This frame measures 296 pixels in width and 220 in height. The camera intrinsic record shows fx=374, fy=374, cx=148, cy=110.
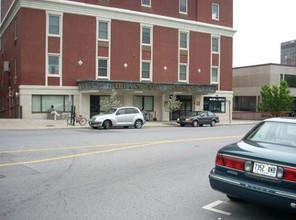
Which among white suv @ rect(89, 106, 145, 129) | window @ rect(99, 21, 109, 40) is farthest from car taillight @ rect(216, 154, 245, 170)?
window @ rect(99, 21, 109, 40)

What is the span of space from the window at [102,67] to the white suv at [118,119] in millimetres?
10639

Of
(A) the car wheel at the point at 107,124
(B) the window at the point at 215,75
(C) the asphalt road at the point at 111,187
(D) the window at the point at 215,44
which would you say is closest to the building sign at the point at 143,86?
(B) the window at the point at 215,75

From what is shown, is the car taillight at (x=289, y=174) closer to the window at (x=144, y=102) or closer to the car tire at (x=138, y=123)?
the car tire at (x=138, y=123)

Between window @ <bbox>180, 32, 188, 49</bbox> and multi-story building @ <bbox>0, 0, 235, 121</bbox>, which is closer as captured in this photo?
multi-story building @ <bbox>0, 0, 235, 121</bbox>

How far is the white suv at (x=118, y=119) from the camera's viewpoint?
26.2m

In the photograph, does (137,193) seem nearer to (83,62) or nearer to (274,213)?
(274,213)

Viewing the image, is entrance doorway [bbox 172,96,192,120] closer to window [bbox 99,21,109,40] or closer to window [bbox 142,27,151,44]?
window [bbox 142,27,151,44]

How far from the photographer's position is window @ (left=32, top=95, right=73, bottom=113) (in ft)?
112

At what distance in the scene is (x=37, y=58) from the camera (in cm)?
3438

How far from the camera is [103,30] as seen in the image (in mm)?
37719

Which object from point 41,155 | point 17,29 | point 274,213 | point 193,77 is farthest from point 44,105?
point 274,213

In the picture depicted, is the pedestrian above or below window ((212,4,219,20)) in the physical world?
below

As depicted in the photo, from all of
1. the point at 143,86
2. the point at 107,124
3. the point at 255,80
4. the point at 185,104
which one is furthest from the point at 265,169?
the point at 255,80

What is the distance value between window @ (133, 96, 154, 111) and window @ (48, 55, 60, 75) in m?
8.99
